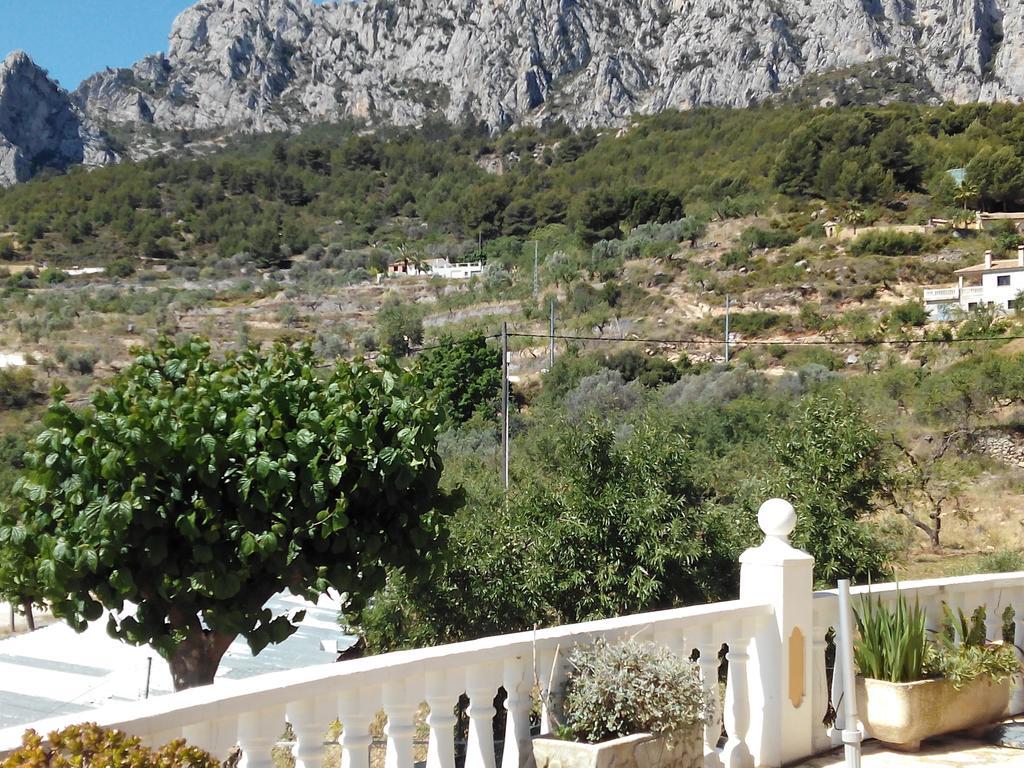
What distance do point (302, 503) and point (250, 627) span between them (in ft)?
3.53

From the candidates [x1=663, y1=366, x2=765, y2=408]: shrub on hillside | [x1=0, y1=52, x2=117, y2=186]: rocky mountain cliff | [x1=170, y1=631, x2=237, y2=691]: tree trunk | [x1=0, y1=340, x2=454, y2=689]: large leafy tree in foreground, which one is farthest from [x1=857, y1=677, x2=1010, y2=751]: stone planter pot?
Answer: [x1=0, y1=52, x2=117, y2=186]: rocky mountain cliff

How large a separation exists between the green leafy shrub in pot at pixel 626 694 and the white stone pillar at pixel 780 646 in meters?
0.67

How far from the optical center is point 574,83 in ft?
325

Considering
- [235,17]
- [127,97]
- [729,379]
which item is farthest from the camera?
[235,17]

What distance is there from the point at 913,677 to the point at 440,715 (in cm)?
216

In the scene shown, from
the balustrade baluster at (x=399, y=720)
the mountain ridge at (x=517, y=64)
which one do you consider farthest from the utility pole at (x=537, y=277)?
the balustrade baluster at (x=399, y=720)

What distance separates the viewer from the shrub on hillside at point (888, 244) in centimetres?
4691

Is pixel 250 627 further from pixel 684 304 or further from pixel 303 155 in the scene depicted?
pixel 303 155

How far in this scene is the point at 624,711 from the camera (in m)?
3.41

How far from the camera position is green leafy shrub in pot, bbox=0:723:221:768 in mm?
2129

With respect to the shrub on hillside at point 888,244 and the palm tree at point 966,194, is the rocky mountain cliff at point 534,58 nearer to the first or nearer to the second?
the palm tree at point 966,194

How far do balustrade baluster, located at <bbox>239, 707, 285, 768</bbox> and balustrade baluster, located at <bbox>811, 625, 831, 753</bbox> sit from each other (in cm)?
239

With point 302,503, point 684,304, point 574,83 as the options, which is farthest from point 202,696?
point 574,83

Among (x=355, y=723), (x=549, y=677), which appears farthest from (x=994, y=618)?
(x=355, y=723)
